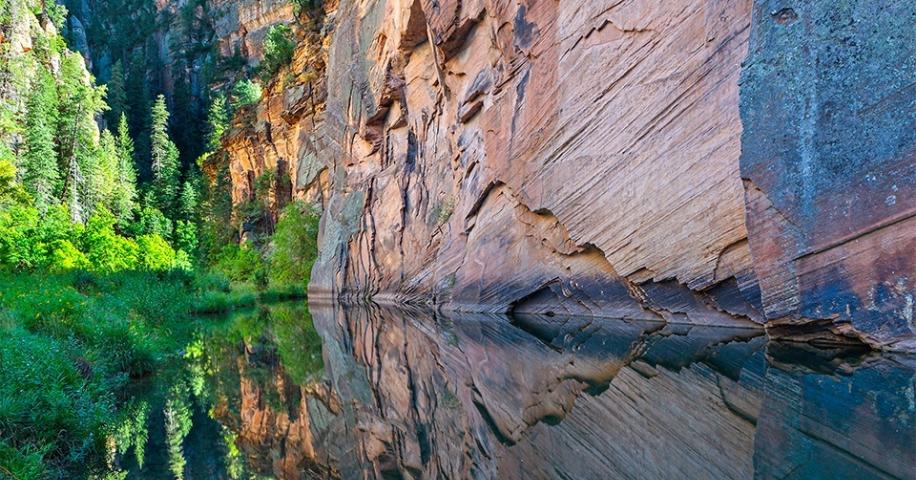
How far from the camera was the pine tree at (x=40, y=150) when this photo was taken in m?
41.7

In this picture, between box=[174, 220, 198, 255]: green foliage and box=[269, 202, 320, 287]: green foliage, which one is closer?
box=[269, 202, 320, 287]: green foliage

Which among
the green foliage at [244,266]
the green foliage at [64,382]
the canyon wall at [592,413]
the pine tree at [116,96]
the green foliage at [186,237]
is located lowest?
the canyon wall at [592,413]

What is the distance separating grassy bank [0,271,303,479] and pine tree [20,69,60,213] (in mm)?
29779

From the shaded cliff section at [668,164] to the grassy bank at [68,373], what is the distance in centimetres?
927

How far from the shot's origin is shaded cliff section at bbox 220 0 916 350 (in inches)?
373

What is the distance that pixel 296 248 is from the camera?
40344 mm

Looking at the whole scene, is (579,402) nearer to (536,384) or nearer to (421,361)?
(536,384)

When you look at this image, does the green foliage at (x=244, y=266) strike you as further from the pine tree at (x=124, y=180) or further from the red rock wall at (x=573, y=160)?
the red rock wall at (x=573, y=160)

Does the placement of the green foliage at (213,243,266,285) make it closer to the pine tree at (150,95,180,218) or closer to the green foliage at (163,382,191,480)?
the pine tree at (150,95,180,218)

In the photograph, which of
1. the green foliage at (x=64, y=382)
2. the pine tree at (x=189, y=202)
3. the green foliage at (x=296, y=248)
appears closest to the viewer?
the green foliage at (x=64, y=382)

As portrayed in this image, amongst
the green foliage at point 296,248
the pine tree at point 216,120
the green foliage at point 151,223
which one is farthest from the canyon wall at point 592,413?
the pine tree at point 216,120

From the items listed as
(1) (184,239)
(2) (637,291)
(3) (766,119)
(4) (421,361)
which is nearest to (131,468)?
(4) (421,361)

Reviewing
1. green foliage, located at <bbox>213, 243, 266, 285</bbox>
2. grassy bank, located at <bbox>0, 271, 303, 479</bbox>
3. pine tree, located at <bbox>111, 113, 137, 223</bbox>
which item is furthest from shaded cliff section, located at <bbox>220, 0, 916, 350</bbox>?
pine tree, located at <bbox>111, 113, 137, 223</bbox>

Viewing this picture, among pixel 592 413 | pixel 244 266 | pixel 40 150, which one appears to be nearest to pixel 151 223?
pixel 40 150
